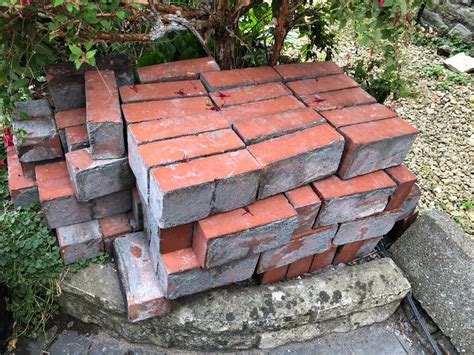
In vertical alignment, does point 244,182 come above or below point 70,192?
above

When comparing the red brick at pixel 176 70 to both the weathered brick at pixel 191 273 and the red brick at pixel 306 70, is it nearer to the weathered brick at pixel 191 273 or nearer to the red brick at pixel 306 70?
the red brick at pixel 306 70

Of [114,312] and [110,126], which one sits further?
[114,312]

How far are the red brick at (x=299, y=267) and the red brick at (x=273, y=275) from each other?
0.04m

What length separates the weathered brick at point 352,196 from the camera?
2.10 m

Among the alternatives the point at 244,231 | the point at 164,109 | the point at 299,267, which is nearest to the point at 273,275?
the point at 299,267

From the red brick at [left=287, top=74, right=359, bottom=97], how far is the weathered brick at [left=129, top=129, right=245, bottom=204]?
0.60 m

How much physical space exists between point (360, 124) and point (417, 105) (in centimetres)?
255

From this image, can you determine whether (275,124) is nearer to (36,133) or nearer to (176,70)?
(176,70)

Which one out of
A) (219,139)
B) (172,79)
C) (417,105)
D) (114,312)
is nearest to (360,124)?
(219,139)

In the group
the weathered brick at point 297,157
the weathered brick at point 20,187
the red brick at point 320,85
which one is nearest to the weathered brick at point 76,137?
the weathered brick at point 20,187

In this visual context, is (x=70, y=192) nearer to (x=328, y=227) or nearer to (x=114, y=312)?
(x=114, y=312)

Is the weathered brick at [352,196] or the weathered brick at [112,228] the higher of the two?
the weathered brick at [352,196]

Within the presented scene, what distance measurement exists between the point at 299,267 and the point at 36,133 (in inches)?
61.6

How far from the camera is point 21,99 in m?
2.51
